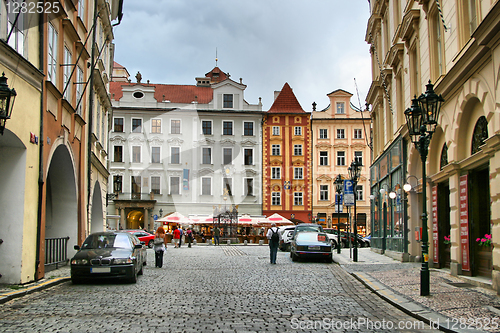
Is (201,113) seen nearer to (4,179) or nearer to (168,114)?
(168,114)

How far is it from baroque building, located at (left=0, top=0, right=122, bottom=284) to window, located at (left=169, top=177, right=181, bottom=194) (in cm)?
3460

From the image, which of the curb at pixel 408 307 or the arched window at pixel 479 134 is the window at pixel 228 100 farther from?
the curb at pixel 408 307

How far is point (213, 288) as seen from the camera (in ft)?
44.7

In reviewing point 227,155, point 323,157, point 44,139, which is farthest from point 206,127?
point 44,139

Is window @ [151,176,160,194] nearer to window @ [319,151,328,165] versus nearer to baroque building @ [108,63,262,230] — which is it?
baroque building @ [108,63,262,230]

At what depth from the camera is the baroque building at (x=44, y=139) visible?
513 inches

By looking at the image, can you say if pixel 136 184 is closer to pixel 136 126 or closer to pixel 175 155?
pixel 175 155

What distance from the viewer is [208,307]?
10.4 meters

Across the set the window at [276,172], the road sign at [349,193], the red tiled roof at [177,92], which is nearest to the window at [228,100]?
the red tiled roof at [177,92]

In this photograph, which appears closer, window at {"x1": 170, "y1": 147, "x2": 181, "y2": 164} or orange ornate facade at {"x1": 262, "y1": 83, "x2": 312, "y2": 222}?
window at {"x1": 170, "y1": 147, "x2": 181, "y2": 164}

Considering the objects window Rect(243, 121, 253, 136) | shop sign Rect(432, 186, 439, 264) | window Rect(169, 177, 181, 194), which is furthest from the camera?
window Rect(243, 121, 253, 136)

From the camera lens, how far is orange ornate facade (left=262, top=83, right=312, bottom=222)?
61719 millimetres

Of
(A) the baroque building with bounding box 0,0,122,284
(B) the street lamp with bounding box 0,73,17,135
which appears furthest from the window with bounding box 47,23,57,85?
(B) the street lamp with bounding box 0,73,17,135

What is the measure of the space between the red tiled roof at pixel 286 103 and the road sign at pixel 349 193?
37556mm
